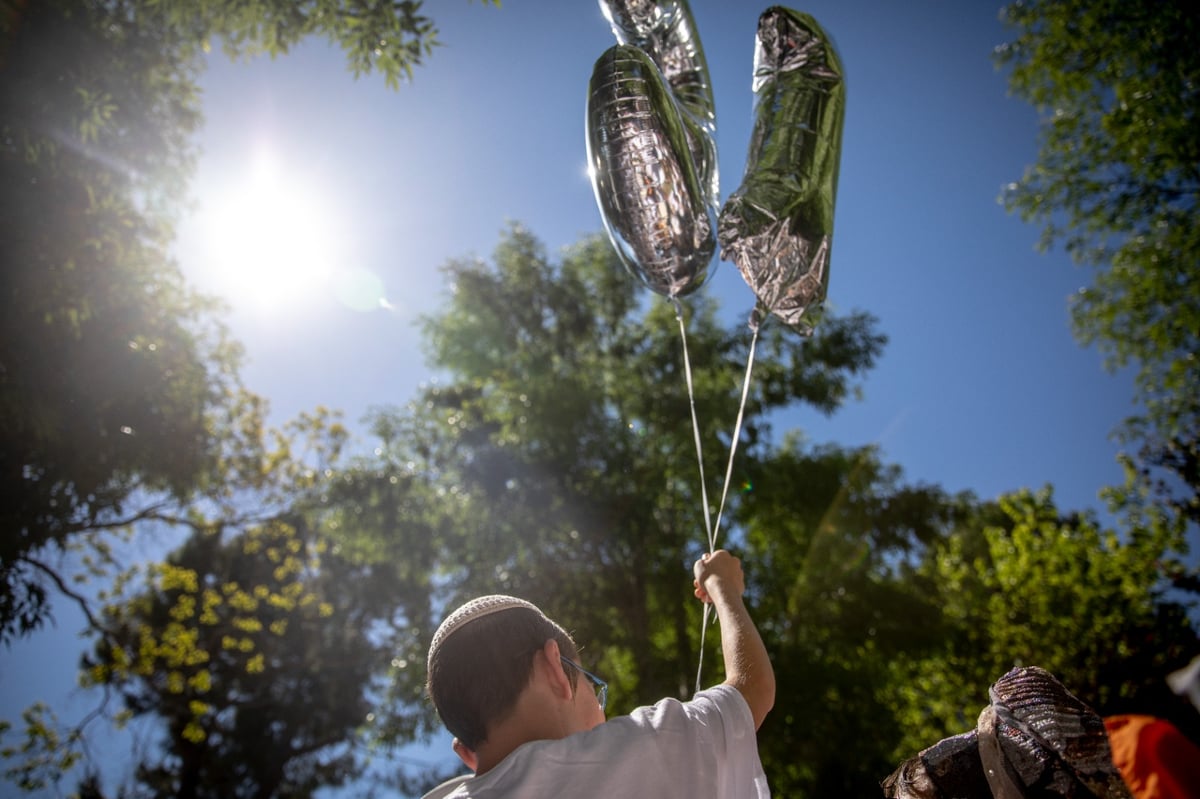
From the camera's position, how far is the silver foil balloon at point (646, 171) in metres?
1.81

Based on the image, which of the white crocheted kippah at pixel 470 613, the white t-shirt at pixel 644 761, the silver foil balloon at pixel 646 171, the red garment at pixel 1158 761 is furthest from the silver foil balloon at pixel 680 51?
the red garment at pixel 1158 761

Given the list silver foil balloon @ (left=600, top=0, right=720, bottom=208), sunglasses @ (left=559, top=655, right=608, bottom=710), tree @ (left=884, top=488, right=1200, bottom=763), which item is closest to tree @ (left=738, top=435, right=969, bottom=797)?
tree @ (left=884, top=488, right=1200, bottom=763)

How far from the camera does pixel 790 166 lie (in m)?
1.78

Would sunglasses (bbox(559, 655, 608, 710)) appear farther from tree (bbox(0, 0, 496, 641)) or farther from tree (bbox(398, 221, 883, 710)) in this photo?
tree (bbox(398, 221, 883, 710))

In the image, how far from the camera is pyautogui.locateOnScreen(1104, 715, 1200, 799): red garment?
2.16 ft

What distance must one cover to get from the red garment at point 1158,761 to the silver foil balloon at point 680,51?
1857 mm

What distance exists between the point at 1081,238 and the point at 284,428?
13.1m

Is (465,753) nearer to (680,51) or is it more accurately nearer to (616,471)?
(680,51)

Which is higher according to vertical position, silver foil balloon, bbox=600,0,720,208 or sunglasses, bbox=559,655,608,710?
silver foil balloon, bbox=600,0,720,208

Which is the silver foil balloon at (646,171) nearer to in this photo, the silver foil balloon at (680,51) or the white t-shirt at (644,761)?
the silver foil balloon at (680,51)

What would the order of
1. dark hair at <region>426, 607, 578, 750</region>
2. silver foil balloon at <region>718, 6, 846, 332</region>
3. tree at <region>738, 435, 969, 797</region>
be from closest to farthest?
dark hair at <region>426, 607, 578, 750</region> → silver foil balloon at <region>718, 6, 846, 332</region> → tree at <region>738, 435, 969, 797</region>

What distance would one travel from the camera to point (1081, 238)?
8234 mm

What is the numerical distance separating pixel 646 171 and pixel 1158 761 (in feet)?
5.54

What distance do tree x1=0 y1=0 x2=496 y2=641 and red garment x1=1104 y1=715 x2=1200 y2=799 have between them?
450 cm
